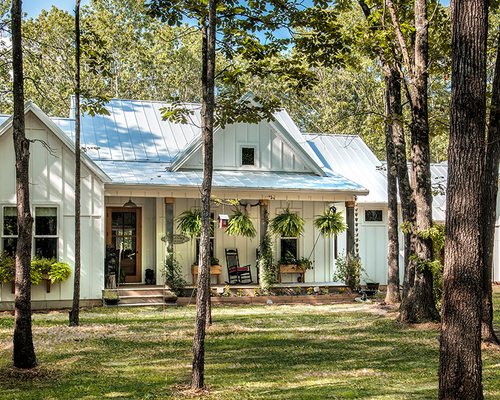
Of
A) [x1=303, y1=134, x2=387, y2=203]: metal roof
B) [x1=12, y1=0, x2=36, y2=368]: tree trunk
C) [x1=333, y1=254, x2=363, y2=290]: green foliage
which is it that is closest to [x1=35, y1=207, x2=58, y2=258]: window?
[x1=333, y1=254, x2=363, y2=290]: green foliage

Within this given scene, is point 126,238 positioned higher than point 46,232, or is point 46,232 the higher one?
point 46,232

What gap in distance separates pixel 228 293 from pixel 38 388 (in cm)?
1145

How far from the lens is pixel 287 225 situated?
2034cm

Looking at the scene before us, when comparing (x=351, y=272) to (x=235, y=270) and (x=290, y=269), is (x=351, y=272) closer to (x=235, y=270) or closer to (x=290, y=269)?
(x=290, y=269)

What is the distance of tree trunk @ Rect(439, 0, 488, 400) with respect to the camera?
20.7ft

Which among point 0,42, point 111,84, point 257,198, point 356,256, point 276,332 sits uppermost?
point 111,84

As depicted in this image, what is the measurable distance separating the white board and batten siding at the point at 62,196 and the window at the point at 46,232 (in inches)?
5.5

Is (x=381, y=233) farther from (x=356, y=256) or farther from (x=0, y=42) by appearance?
(x=0, y=42)

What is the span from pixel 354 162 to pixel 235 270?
7.47 meters

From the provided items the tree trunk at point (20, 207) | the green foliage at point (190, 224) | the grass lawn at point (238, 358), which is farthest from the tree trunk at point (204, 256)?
the green foliage at point (190, 224)

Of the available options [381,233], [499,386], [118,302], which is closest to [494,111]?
[499,386]

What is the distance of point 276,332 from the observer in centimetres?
1411

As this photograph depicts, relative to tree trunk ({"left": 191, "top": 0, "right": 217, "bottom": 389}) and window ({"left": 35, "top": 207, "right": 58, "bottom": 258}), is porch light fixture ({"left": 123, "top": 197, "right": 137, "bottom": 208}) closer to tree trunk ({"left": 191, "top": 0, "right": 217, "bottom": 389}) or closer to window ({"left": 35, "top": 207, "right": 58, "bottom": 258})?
window ({"left": 35, "top": 207, "right": 58, "bottom": 258})

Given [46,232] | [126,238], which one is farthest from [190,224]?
[46,232]
